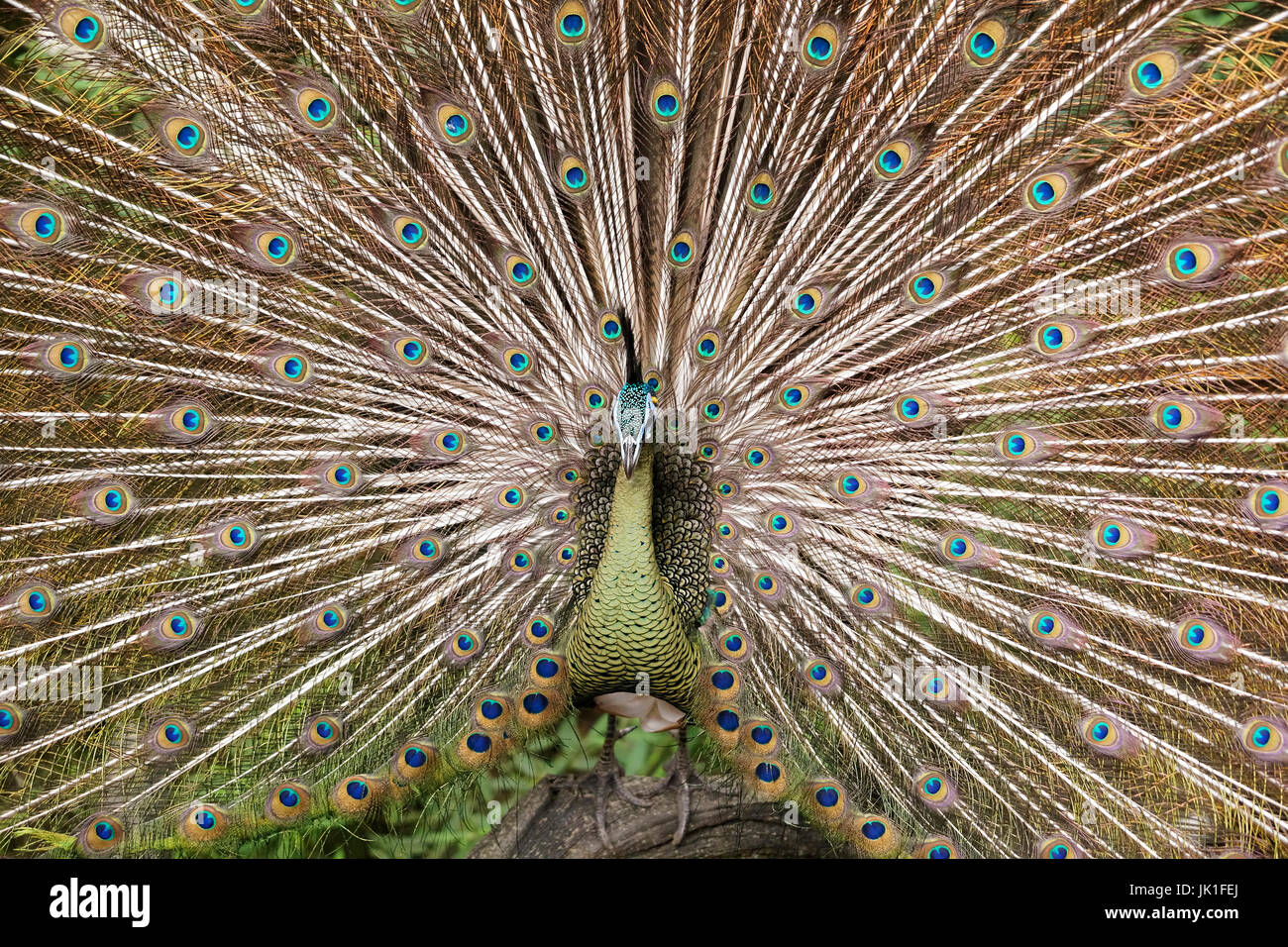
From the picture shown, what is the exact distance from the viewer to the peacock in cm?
241

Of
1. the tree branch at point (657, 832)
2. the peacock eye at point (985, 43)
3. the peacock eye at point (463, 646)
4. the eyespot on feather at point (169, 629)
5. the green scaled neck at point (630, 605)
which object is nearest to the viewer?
the peacock eye at point (985, 43)

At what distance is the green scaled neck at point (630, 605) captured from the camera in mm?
2645

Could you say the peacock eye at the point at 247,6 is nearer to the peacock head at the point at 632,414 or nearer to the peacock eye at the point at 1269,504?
the peacock head at the point at 632,414

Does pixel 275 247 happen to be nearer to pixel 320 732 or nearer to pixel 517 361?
pixel 517 361

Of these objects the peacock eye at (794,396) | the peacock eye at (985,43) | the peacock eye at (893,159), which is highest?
the peacock eye at (985,43)

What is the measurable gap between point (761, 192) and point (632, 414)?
30.0 inches

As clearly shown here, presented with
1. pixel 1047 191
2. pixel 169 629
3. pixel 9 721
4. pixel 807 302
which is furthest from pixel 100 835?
pixel 1047 191

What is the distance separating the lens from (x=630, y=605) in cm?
264

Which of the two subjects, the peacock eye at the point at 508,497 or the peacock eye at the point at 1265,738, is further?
the peacock eye at the point at 508,497

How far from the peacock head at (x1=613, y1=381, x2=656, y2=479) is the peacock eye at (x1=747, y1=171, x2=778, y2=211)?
654mm

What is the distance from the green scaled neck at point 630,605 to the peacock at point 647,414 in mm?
13

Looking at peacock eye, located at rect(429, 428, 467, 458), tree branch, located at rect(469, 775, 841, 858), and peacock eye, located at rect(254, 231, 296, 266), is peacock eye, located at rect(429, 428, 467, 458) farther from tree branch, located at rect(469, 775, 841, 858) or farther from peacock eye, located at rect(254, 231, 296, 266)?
tree branch, located at rect(469, 775, 841, 858)

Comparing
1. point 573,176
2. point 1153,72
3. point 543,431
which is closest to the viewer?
point 1153,72

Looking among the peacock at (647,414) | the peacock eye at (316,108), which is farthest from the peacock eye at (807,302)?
the peacock eye at (316,108)
